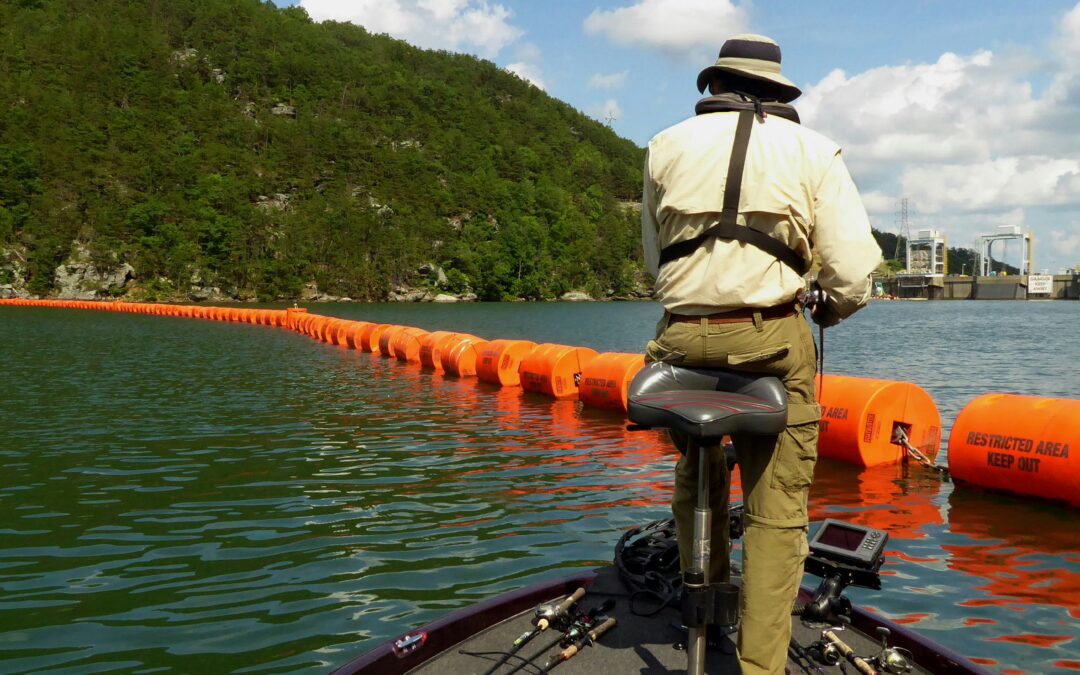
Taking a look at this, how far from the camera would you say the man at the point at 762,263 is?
341 cm

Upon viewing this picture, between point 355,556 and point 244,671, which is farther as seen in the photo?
point 355,556

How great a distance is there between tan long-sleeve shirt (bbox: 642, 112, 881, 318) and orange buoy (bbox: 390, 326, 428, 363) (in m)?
21.4

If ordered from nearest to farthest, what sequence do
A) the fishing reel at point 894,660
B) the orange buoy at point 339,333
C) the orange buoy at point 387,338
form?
the fishing reel at point 894,660, the orange buoy at point 387,338, the orange buoy at point 339,333

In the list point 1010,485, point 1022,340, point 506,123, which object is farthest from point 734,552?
point 506,123

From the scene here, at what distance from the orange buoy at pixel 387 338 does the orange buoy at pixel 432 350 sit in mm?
2571

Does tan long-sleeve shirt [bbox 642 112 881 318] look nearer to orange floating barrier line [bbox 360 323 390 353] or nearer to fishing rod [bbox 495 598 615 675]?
fishing rod [bbox 495 598 615 675]

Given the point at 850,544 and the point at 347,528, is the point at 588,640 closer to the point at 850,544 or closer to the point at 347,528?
the point at 850,544

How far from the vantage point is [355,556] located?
22.8ft

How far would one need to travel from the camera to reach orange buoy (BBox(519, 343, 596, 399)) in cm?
1733

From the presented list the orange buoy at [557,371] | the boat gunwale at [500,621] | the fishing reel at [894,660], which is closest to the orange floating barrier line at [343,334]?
the orange buoy at [557,371]

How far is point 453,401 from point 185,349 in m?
16.3

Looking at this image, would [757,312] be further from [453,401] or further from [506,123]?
[506,123]

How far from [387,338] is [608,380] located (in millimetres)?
13593

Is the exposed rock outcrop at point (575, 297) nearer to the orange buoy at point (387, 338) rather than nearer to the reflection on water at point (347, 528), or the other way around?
the orange buoy at point (387, 338)
